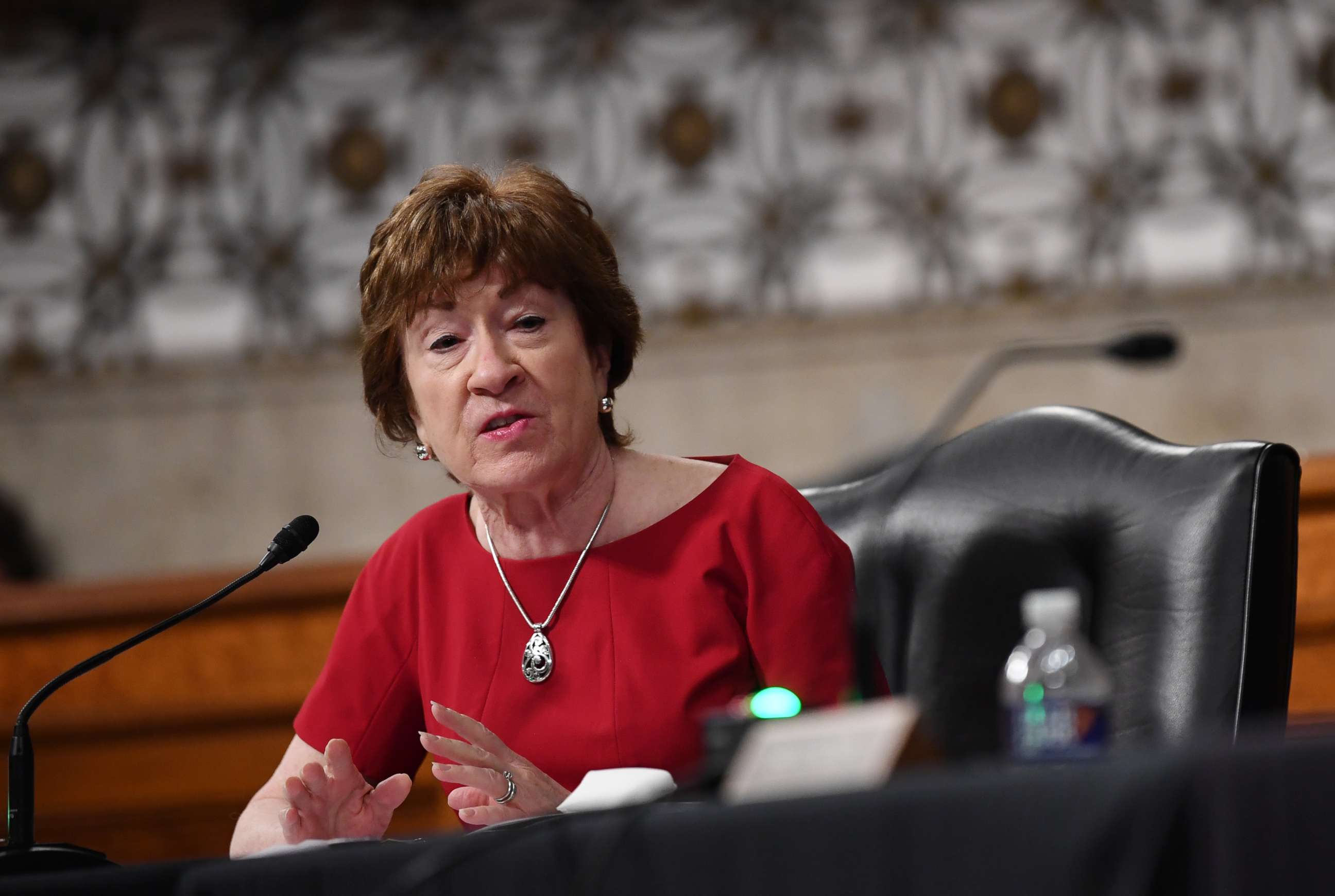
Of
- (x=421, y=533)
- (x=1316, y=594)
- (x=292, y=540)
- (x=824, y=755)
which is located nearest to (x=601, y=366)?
(x=421, y=533)

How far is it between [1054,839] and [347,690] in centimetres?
123

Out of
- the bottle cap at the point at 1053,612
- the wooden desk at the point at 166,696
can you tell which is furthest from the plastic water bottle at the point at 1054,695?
the wooden desk at the point at 166,696

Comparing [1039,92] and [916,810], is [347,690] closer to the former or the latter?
[916,810]

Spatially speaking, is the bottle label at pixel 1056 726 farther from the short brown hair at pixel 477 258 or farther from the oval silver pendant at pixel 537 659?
the short brown hair at pixel 477 258

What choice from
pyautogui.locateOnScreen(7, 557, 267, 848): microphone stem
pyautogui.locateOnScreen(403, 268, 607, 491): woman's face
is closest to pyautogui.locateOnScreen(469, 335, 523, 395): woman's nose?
pyautogui.locateOnScreen(403, 268, 607, 491): woman's face

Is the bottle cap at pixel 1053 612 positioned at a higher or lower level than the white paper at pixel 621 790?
higher

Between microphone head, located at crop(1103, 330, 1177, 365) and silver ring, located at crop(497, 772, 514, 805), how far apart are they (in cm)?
73

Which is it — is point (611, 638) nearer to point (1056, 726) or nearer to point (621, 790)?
point (621, 790)

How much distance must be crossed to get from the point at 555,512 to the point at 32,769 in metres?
0.68

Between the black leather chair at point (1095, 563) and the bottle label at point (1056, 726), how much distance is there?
0.28 metres

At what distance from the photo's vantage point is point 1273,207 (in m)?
3.36

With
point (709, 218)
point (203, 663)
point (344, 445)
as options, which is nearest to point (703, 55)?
point (709, 218)

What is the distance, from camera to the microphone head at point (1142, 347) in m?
1.51

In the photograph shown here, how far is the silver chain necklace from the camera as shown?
5.79 ft
